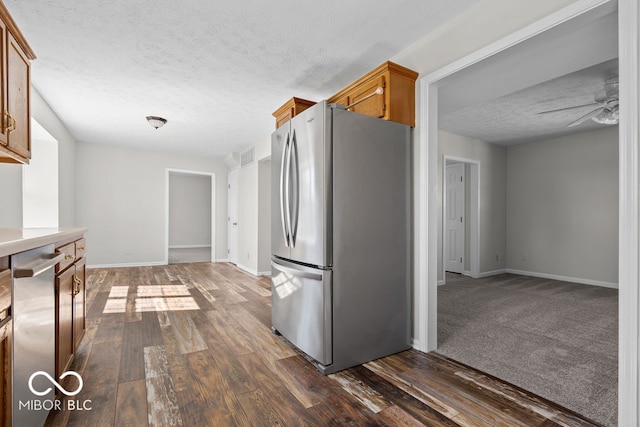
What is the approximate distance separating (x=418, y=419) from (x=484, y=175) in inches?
208

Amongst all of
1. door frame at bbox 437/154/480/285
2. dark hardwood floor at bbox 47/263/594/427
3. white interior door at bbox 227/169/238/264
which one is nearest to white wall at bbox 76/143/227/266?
white interior door at bbox 227/169/238/264

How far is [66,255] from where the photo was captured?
1.87 meters

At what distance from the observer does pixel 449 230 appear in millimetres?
6219

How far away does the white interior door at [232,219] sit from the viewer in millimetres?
7082

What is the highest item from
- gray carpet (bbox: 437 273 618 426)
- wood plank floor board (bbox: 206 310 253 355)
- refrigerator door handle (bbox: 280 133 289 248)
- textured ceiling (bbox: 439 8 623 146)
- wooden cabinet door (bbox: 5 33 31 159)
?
textured ceiling (bbox: 439 8 623 146)

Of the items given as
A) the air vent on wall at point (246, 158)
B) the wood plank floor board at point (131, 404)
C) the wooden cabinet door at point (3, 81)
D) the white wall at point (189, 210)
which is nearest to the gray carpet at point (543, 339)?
the wood plank floor board at point (131, 404)

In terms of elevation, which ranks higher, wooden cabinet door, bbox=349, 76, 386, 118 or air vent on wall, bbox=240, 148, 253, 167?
air vent on wall, bbox=240, 148, 253, 167

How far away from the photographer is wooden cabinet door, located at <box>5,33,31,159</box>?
6.31 feet

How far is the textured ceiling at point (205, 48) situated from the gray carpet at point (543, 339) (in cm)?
254

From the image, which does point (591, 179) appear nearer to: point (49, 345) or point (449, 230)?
point (449, 230)

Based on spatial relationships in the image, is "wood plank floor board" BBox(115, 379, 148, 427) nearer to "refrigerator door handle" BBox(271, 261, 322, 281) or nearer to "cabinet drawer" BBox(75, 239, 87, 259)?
"cabinet drawer" BBox(75, 239, 87, 259)

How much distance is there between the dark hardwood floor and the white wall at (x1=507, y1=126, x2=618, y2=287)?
4.60 meters

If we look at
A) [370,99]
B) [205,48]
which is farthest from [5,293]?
[370,99]

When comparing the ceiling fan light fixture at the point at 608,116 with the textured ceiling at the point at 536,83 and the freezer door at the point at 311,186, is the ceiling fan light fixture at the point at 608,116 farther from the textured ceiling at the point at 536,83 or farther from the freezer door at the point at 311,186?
the freezer door at the point at 311,186
